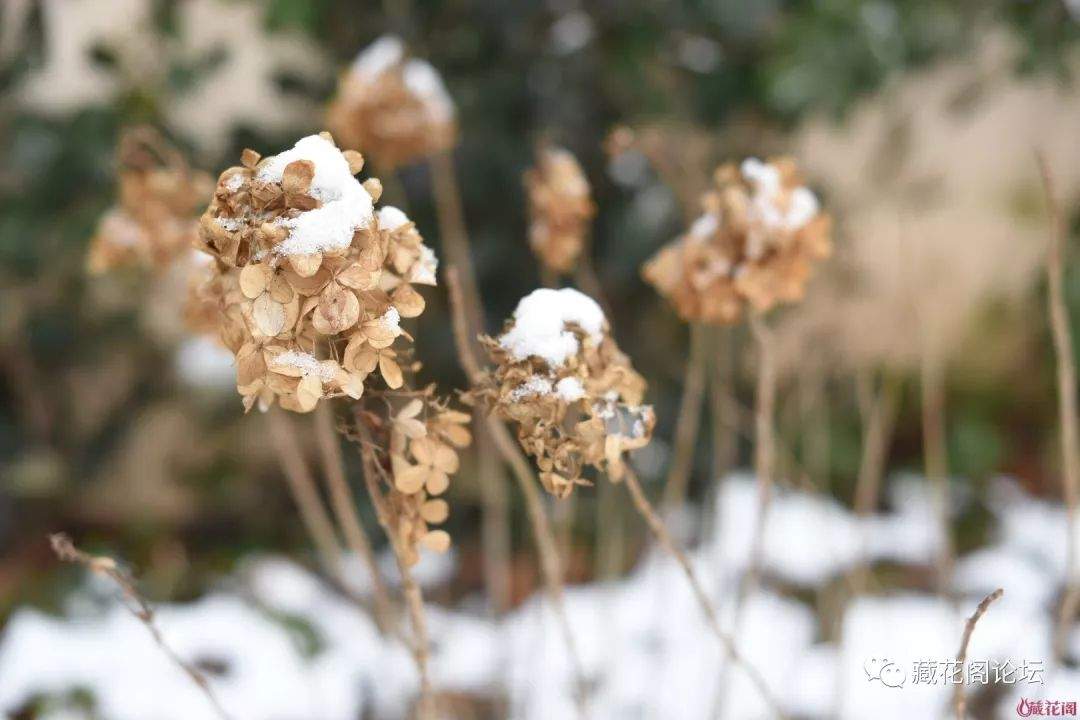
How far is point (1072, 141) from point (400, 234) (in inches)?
66.3

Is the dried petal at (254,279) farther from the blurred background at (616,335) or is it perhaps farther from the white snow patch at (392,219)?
the blurred background at (616,335)

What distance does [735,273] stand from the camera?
577mm

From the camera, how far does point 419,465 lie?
44 cm

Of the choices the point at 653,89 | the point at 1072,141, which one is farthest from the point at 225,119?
the point at 1072,141

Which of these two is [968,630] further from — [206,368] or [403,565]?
[206,368]

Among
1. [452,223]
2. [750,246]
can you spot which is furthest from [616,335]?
[750,246]

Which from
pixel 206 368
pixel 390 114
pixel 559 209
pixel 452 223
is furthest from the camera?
pixel 206 368

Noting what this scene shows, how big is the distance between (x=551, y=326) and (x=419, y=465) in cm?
9

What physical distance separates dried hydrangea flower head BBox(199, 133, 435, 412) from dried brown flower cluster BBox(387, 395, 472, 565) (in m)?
0.04

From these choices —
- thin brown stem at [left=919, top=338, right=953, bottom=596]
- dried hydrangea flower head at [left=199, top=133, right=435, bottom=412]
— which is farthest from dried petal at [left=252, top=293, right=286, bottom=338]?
thin brown stem at [left=919, top=338, right=953, bottom=596]

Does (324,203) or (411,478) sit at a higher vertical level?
(324,203)

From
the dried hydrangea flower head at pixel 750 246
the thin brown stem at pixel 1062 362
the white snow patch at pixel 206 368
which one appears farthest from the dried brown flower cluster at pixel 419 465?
the white snow patch at pixel 206 368

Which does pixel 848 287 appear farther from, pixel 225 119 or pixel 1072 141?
pixel 225 119

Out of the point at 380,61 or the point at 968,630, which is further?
the point at 380,61
